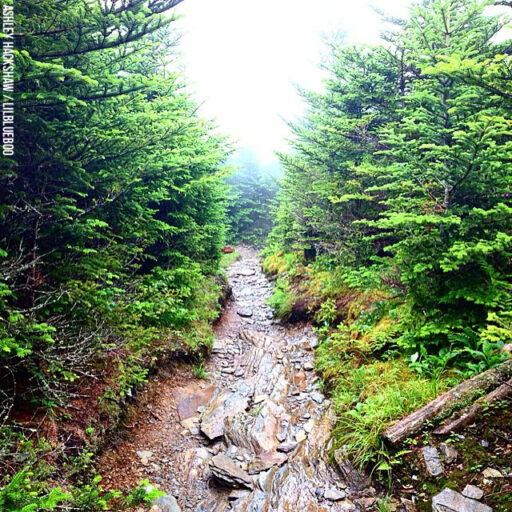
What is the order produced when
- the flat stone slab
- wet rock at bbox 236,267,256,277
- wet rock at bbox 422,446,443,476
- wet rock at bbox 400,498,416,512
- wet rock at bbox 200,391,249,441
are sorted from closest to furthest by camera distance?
wet rock at bbox 400,498,416,512
wet rock at bbox 422,446,443,476
wet rock at bbox 200,391,249,441
the flat stone slab
wet rock at bbox 236,267,256,277

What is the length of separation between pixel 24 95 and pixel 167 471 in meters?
5.27

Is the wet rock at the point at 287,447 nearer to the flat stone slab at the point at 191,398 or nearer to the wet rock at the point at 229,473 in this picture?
the wet rock at the point at 229,473

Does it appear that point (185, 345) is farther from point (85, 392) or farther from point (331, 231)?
point (331, 231)

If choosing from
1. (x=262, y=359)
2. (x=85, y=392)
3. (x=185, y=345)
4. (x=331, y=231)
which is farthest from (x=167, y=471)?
(x=331, y=231)

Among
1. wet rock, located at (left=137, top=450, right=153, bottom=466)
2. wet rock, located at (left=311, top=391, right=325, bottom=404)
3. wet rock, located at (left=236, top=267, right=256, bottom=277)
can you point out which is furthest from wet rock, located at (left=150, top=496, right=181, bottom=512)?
wet rock, located at (left=236, top=267, right=256, bottom=277)

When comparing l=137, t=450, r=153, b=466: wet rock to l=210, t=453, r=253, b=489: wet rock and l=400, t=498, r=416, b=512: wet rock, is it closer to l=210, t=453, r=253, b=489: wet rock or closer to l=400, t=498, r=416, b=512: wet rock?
l=210, t=453, r=253, b=489: wet rock

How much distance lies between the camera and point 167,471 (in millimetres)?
4512

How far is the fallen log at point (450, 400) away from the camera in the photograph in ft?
12.9

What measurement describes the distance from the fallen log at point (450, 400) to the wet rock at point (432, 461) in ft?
0.82

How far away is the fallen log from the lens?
12.9 ft

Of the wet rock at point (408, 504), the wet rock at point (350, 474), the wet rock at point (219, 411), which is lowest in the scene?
the wet rock at point (219, 411)

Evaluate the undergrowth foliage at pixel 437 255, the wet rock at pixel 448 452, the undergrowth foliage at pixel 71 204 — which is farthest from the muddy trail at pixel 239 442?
the wet rock at pixel 448 452

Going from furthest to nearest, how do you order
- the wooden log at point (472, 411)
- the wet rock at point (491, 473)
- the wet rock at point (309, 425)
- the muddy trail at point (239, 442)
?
1. the wet rock at point (309, 425)
2. the muddy trail at point (239, 442)
3. the wooden log at point (472, 411)
4. the wet rock at point (491, 473)

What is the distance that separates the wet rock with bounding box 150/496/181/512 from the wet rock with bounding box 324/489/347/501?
1917 mm
